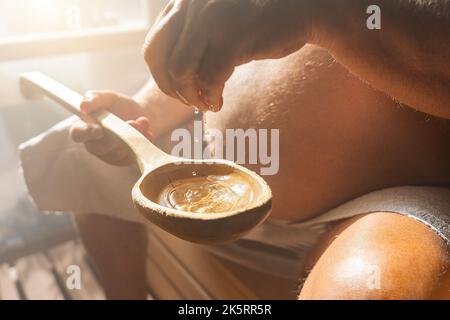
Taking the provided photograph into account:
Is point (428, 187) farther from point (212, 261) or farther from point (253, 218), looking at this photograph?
point (212, 261)

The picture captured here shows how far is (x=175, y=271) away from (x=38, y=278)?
0.45 metres

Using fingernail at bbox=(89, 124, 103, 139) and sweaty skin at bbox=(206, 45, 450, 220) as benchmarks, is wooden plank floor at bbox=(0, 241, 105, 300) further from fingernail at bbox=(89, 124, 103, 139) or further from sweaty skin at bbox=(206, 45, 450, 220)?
sweaty skin at bbox=(206, 45, 450, 220)

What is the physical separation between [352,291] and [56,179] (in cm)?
72

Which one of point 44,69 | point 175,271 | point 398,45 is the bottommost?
point 175,271

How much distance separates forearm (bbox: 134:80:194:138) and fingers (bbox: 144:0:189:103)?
0.35 m

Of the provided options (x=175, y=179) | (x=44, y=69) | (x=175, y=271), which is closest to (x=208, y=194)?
(x=175, y=179)

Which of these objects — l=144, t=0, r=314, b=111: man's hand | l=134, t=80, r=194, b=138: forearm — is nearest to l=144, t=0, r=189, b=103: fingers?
l=144, t=0, r=314, b=111: man's hand

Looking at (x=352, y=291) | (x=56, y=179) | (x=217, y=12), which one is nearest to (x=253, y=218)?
(x=352, y=291)

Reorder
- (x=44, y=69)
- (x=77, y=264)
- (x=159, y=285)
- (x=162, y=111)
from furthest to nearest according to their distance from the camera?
(x=44, y=69) → (x=77, y=264) → (x=159, y=285) → (x=162, y=111)

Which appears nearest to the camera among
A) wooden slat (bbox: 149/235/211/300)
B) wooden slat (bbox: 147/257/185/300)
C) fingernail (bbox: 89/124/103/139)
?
fingernail (bbox: 89/124/103/139)

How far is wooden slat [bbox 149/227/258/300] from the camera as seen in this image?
0.84 metres

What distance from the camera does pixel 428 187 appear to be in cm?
58

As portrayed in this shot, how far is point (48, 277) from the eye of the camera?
50.1 inches

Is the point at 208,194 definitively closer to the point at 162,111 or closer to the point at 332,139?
the point at 332,139
